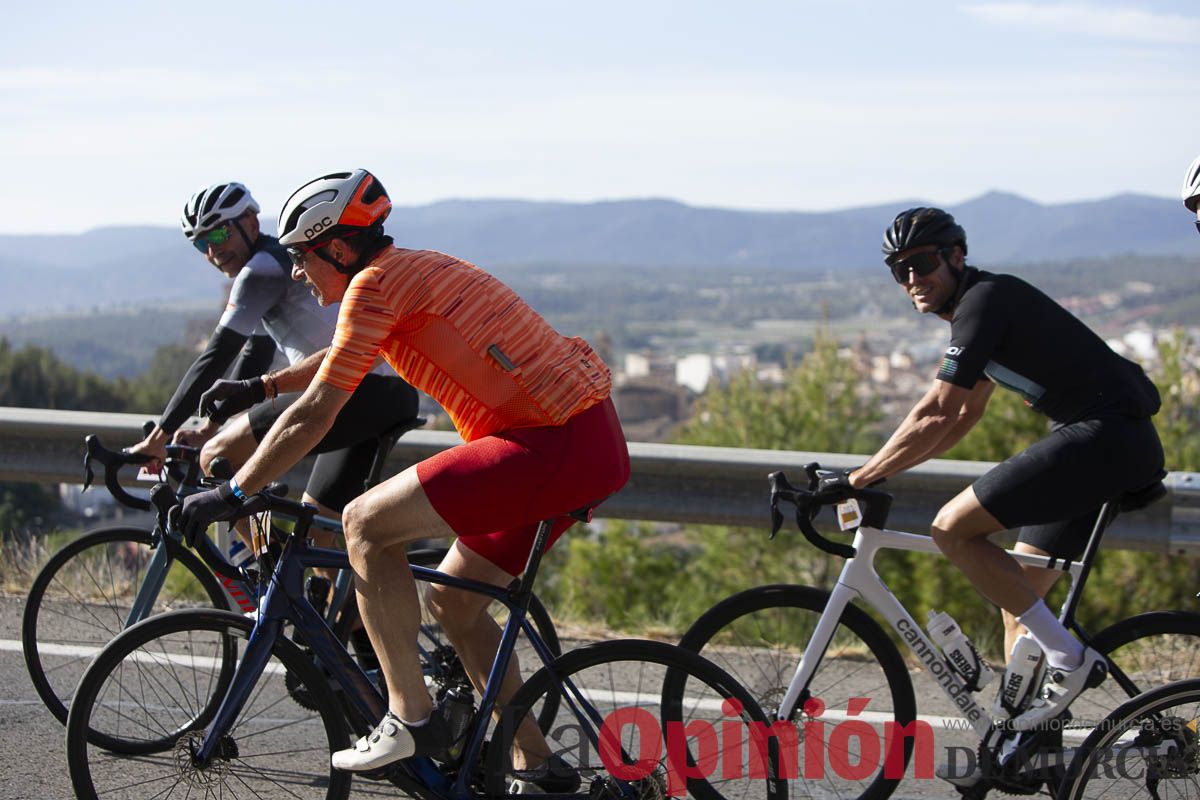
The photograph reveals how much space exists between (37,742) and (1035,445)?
11.8ft

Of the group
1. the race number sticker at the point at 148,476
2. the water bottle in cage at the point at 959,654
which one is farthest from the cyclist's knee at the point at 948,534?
the race number sticker at the point at 148,476

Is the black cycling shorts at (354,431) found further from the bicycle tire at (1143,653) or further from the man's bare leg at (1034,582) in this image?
the bicycle tire at (1143,653)

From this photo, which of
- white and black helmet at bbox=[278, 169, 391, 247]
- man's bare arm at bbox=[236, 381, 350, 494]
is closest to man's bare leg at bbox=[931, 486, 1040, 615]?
man's bare arm at bbox=[236, 381, 350, 494]

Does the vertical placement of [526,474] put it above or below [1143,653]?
above

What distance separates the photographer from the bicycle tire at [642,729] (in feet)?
11.5

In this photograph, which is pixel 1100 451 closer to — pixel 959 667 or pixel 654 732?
pixel 959 667

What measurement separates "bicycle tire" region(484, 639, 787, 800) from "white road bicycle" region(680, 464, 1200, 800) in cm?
20

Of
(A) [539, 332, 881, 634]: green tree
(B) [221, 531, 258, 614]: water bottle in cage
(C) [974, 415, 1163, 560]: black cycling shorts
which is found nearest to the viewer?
(C) [974, 415, 1163, 560]: black cycling shorts

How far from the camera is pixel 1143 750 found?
11.7 ft

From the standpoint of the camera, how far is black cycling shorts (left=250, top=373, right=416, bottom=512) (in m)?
4.52

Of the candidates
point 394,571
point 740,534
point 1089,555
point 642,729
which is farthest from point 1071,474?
point 740,534

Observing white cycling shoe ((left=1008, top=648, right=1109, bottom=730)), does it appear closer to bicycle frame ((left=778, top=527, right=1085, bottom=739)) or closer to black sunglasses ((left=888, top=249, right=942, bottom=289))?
bicycle frame ((left=778, top=527, right=1085, bottom=739))

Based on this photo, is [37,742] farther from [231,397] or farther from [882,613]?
[882,613]

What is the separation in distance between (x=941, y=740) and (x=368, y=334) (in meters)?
2.74
